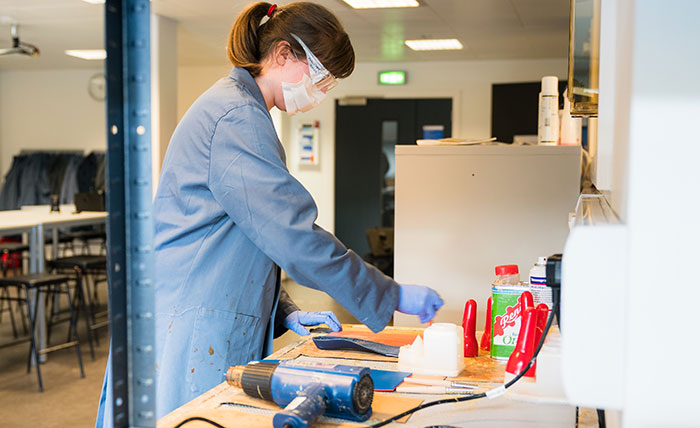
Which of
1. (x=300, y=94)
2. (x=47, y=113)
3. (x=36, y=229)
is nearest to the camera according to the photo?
(x=300, y=94)

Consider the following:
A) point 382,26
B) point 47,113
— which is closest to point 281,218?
point 382,26

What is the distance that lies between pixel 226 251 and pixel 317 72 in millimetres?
481

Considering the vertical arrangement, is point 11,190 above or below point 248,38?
below

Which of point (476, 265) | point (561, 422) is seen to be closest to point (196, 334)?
point (561, 422)

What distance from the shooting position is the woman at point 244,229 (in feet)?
4.24

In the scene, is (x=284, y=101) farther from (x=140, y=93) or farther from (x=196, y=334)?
(x=140, y=93)

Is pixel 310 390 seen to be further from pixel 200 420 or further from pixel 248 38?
pixel 248 38

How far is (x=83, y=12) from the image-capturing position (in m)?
5.44

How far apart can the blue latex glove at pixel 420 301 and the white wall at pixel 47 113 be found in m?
8.53

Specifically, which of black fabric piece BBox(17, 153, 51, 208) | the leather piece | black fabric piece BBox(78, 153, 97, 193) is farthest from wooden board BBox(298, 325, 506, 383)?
black fabric piece BBox(17, 153, 51, 208)

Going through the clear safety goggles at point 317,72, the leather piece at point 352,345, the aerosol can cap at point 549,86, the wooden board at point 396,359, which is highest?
the aerosol can cap at point 549,86

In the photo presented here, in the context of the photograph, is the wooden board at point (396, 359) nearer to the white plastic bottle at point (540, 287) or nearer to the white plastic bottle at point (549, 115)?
the white plastic bottle at point (540, 287)

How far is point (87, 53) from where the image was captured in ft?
25.6

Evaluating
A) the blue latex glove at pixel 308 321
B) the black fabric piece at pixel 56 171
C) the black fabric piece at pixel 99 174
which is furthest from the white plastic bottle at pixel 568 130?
the black fabric piece at pixel 56 171
